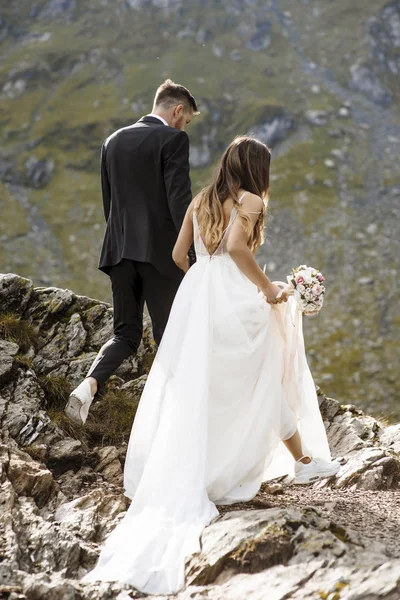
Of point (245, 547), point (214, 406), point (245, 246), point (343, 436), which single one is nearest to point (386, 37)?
point (343, 436)

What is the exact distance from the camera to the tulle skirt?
240 inches

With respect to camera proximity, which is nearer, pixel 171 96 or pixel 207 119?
pixel 171 96

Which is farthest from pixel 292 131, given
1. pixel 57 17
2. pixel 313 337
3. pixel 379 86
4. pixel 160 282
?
pixel 160 282

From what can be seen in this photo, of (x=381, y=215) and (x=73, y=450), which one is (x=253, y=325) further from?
(x=381, y=215)

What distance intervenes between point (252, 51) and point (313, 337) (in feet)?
150

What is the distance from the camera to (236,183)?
22.1 feet

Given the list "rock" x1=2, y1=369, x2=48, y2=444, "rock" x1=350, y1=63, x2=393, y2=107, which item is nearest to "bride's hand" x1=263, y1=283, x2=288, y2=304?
"rock" x1=2, y1=369, x2=48, y2=444

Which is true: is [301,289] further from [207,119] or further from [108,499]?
[207,119]

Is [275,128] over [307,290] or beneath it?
beneath

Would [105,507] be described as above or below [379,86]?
below

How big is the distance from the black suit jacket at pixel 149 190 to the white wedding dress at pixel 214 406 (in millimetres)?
854

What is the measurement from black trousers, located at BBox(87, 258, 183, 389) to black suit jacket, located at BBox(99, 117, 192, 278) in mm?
131

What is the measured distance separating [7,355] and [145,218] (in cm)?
249

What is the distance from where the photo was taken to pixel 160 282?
7965 millimetres
